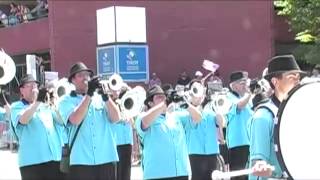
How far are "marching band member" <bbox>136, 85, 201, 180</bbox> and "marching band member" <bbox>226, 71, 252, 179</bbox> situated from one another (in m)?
2.65

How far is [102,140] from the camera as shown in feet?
23.9

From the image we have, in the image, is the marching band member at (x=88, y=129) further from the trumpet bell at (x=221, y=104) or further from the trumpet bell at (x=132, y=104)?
the trumpet bell at (x=221, y=104)

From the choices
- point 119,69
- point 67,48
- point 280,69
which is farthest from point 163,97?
point 67,48

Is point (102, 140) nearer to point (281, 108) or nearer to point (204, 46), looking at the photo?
point (281, 108)

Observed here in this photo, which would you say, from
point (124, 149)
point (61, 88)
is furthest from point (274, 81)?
point (124, 149)

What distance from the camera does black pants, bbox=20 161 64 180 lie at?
783 centimetres

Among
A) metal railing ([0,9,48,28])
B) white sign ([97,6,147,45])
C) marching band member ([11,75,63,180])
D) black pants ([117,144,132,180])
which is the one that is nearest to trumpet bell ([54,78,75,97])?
black pants ([117,144,132,180])

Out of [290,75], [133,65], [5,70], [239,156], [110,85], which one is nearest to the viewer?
[290,75]

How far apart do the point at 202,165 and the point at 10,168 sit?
845 centimetres

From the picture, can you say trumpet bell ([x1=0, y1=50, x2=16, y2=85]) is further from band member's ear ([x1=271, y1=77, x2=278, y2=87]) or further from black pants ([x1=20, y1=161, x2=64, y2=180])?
band member's ear ([x1=271, y1=77, x2=278, y2=87])

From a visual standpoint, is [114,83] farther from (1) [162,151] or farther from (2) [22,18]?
(2) [22,18]

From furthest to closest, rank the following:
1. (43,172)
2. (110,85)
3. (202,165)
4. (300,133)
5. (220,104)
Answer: (220,104), (202,165), (43,172), (110,85), (300,133)

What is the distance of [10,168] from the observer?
54.0ft

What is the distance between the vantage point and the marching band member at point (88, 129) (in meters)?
7.14
